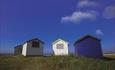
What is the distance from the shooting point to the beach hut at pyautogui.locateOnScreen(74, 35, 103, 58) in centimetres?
2564

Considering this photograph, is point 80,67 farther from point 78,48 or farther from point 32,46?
point 32,46

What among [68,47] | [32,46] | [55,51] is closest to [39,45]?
[32,46]

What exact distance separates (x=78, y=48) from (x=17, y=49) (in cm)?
1764

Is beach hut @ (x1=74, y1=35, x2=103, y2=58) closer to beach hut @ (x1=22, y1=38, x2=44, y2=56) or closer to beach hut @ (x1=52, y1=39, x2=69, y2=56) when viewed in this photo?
beach hut @ (x1=52, y1=39, x2=69, y2=56)

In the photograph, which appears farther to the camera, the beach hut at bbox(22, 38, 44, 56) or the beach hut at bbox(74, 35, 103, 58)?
the beach hut at bbox(22, 38, 44, 56)

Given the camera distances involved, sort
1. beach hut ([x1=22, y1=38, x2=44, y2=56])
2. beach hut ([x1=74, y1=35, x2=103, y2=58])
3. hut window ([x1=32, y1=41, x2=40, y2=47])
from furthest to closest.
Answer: hut window ([x1=32, y1=41, x2=40, y2=47])
beach hut ([x1=22, y1=38, x2=44, y2=56])
beach hut ([x1=74, y1=35, x2=103, y2=58])

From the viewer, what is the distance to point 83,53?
26094 millimetres

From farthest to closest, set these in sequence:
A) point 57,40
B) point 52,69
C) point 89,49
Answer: point 57,40
point 89,49
point 52,69

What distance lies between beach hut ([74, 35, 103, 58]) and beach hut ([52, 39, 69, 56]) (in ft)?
12.6

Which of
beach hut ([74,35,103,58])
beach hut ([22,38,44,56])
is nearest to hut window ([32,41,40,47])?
beach hut ([22,38,44,56])

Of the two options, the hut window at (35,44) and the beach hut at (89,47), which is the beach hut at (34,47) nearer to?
the hut window at (35,44)

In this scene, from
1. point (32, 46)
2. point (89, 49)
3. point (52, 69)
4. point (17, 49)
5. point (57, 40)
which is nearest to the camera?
point (52, 69)

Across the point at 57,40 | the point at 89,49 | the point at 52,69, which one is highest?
the point at 57,40

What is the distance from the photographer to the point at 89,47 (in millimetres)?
25953
